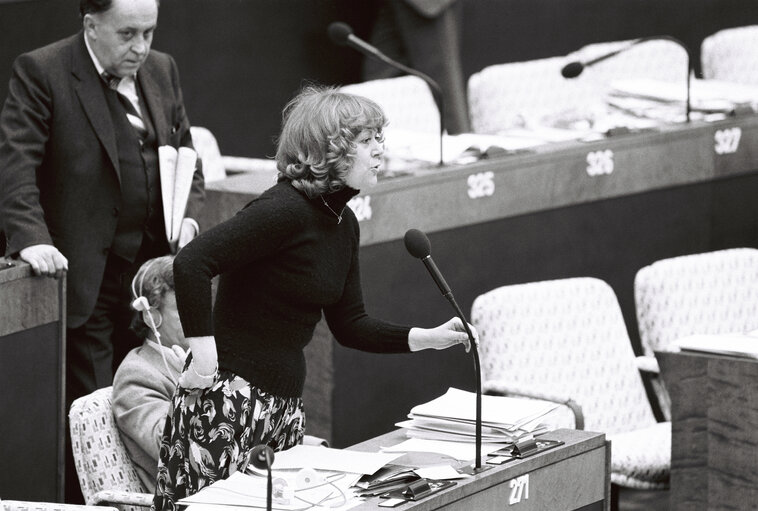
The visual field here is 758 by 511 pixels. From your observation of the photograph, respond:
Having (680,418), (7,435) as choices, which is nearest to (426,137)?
(680,418)

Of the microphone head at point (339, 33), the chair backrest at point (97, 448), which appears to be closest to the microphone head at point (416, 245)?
the chair backrest at point (97, 448)

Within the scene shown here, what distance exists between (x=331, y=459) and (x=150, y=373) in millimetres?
697

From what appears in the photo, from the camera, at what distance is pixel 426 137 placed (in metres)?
5.37

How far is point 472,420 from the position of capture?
3.24 m

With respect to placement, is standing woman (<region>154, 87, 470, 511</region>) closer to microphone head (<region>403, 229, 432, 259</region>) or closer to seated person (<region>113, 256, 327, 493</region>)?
microphone head (<region>403, 229, 432, 259</region>)

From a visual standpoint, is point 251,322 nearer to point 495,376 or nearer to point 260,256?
point 260,256

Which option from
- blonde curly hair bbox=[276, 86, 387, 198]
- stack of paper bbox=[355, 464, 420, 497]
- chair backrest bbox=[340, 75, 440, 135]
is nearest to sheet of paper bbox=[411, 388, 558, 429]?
stack of paper bbox=[355, 464, 420, 497]

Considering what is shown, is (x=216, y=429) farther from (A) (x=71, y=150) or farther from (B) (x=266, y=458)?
(A) (x=71, y=150)

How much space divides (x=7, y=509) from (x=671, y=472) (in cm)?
191

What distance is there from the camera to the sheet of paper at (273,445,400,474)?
298cm

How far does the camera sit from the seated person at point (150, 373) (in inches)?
138

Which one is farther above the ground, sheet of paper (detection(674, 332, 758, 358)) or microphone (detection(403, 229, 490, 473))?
microphone (detection(403, 229, 490, 473))

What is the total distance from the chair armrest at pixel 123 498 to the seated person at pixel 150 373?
158 mm

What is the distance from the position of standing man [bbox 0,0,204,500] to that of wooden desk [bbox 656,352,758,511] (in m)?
1.40
